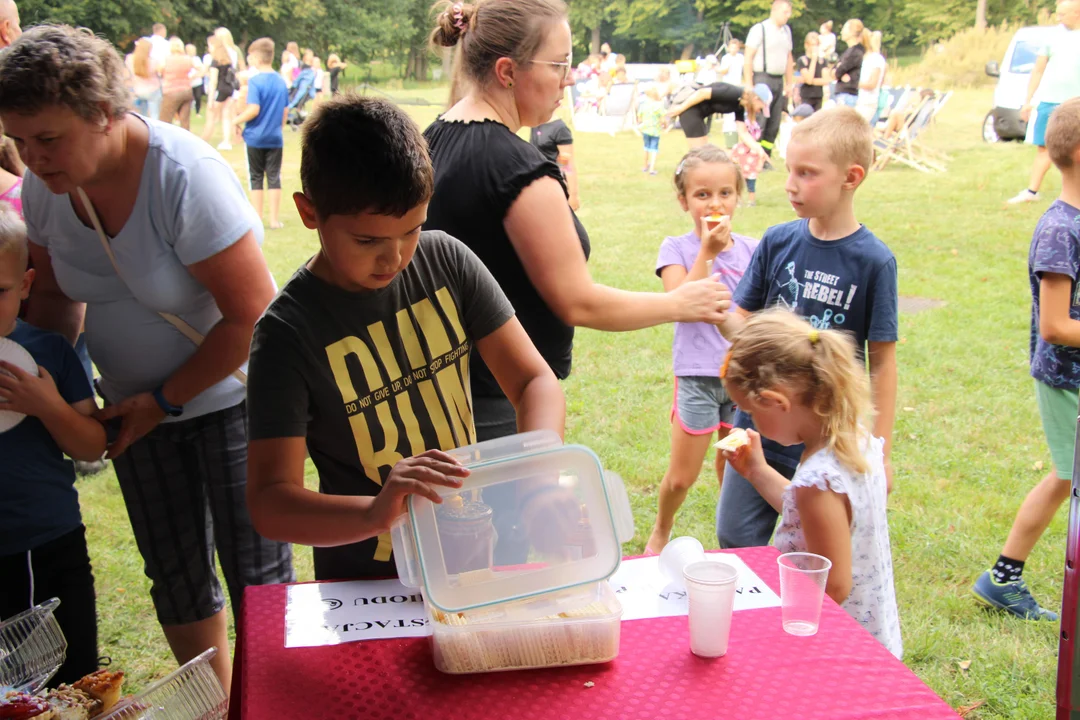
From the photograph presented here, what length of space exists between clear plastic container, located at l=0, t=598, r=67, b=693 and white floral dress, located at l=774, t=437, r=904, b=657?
4.98 feet

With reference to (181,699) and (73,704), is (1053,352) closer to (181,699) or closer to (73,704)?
(181,699)

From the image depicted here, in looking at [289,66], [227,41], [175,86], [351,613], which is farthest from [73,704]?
[289,66]

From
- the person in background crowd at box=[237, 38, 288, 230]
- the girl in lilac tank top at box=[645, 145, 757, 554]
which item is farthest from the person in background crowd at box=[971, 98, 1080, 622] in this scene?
the person in background crowd at box=[237, 38, 288, 230]

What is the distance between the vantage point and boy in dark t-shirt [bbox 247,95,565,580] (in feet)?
4.69

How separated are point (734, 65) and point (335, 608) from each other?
14.2 meters

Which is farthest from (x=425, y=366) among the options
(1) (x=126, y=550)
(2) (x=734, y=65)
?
(2) (x=734, y=65)

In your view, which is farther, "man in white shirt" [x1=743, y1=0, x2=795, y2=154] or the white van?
the white van

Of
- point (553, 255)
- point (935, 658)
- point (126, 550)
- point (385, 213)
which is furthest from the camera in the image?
point (126, 550)

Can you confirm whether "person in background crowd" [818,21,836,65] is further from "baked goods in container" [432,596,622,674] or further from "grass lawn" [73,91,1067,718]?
"baked goods in container" [432,596,622,674]

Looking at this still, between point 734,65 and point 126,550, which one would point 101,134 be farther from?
point 734,65

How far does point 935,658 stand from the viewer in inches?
112

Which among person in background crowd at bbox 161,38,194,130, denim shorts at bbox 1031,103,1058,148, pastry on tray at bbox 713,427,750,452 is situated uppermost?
person in background crowd at bbox 161,38,194,130

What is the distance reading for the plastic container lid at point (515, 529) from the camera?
52.6 inches

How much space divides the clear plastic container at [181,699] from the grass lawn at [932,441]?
46.8 inches
